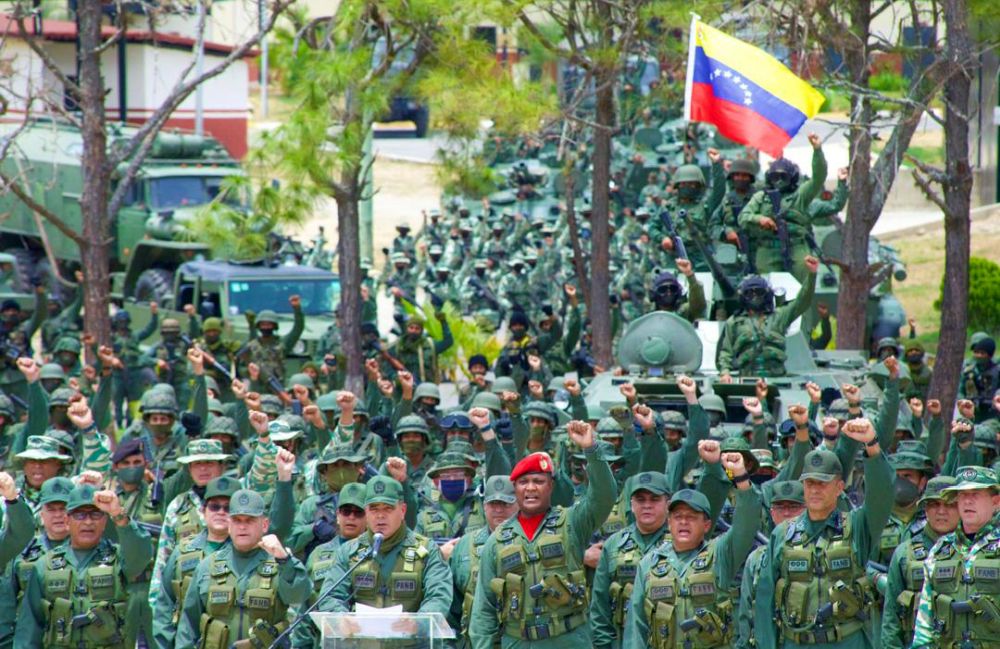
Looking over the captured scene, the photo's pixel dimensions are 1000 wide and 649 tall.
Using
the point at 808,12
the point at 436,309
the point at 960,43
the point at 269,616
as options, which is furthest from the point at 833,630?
the point at 436,309

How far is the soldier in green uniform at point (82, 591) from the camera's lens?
1026cm

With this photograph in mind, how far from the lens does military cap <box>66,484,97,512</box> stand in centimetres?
1027

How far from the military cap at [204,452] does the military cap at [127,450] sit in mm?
749

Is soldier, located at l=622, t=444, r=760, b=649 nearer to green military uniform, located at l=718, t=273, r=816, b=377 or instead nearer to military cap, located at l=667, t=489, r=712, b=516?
military cap, located at l=667, t=489, r=712, b=516

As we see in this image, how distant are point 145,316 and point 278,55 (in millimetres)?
5567

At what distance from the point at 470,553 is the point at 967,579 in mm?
2676

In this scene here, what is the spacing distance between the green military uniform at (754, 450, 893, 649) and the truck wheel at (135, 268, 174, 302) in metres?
15.3

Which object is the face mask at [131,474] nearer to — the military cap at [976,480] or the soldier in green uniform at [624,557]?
the soldier in green uniform at [624,557]

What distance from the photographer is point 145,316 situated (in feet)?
75.1

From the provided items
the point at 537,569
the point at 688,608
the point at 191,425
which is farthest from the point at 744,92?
the point at 688,608

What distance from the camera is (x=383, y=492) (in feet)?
32.0

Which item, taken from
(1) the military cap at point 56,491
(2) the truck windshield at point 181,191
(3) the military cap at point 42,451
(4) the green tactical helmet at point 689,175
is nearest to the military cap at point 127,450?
(3) the military cap at point 42,451

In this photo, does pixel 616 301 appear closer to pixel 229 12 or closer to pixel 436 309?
pixel 436 309

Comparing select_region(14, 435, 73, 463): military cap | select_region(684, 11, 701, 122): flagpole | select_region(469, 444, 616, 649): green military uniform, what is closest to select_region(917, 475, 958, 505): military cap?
select_region(469, 444, 616, 649): green military uniform
